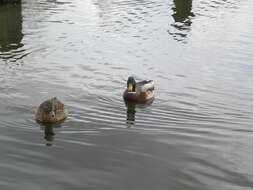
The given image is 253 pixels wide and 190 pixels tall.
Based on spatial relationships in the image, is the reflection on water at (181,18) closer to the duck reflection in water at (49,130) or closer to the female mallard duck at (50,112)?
the female mallard duck at (50,112)

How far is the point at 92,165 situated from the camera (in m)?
11.0

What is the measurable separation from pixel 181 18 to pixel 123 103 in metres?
17.2

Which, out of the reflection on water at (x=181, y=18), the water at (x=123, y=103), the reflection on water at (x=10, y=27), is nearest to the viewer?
the water at (x=123, y=103)

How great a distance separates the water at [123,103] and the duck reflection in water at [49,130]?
0.06 metres

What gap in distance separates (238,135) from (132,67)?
757cm

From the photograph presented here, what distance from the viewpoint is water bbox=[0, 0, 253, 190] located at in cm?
1076

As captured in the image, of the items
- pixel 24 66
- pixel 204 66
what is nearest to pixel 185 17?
pixel 204 66

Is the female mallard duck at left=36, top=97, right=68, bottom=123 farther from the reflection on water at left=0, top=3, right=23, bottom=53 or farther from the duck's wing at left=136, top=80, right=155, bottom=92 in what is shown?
the reflection on water at left=0, top=3, right=23, bottom=53

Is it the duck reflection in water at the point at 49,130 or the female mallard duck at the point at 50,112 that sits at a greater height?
the female mallard duck at the point at 50,112

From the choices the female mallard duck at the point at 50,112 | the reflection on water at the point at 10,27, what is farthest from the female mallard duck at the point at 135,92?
the reflection on water at the point at 10,27

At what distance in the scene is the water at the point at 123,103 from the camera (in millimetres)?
10758

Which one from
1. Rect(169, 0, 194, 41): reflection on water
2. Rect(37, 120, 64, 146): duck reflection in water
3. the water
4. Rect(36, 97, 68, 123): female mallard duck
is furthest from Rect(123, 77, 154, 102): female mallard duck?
Rect(169, 0, 194, 41): reflection on water

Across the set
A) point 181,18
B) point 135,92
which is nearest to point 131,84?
point 135,92

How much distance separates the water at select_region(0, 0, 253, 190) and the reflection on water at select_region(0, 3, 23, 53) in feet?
0.26
